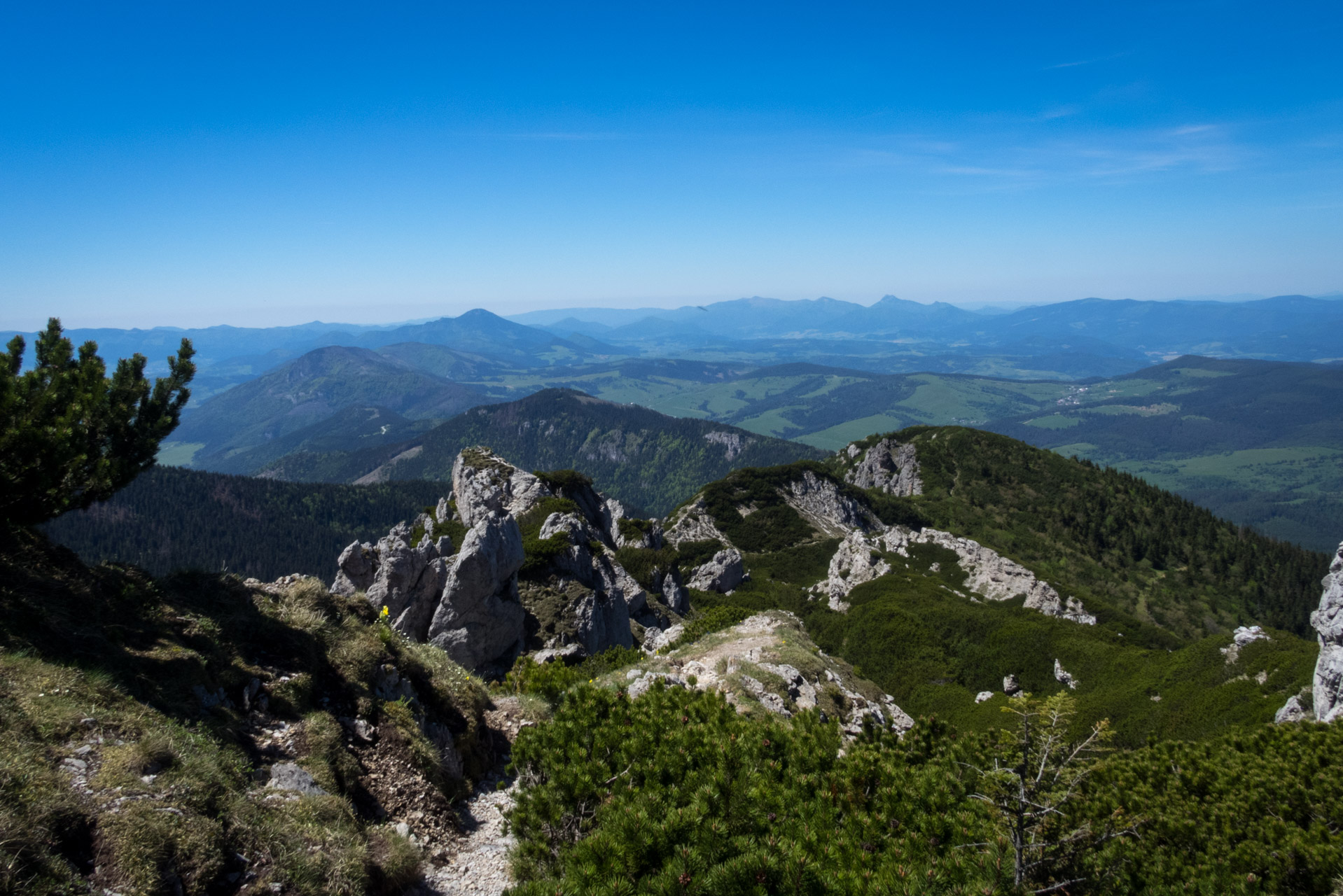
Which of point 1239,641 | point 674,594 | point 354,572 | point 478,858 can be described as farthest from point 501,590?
point 1239,641

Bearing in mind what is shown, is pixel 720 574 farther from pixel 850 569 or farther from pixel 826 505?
pixel 826 505

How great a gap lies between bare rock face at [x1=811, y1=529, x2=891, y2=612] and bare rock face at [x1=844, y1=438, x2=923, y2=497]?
178ft

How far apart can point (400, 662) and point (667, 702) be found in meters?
7.65

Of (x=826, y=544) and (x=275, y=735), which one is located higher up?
(x=275, y=735)

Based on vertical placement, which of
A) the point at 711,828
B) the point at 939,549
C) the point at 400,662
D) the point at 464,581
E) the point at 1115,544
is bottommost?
the point at 1115,544

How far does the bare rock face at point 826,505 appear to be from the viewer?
110 metres

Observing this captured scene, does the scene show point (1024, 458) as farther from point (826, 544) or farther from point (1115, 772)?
point (1115, 772)

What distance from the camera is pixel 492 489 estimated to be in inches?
2343

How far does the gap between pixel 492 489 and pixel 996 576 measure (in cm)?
6223

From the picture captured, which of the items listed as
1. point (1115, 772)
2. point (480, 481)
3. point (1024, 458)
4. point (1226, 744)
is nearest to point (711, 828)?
point (1115, 772)

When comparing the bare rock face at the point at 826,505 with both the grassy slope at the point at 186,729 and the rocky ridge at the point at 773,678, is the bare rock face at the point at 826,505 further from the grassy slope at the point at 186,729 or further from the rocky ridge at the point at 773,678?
the grassy slope at the point at 186,729

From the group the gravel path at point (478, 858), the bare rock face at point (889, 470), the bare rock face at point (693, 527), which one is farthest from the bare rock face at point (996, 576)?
the gravel path at point (478, 858)

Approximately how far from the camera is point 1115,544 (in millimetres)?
112312

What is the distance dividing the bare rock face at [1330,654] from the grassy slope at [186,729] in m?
34.1
